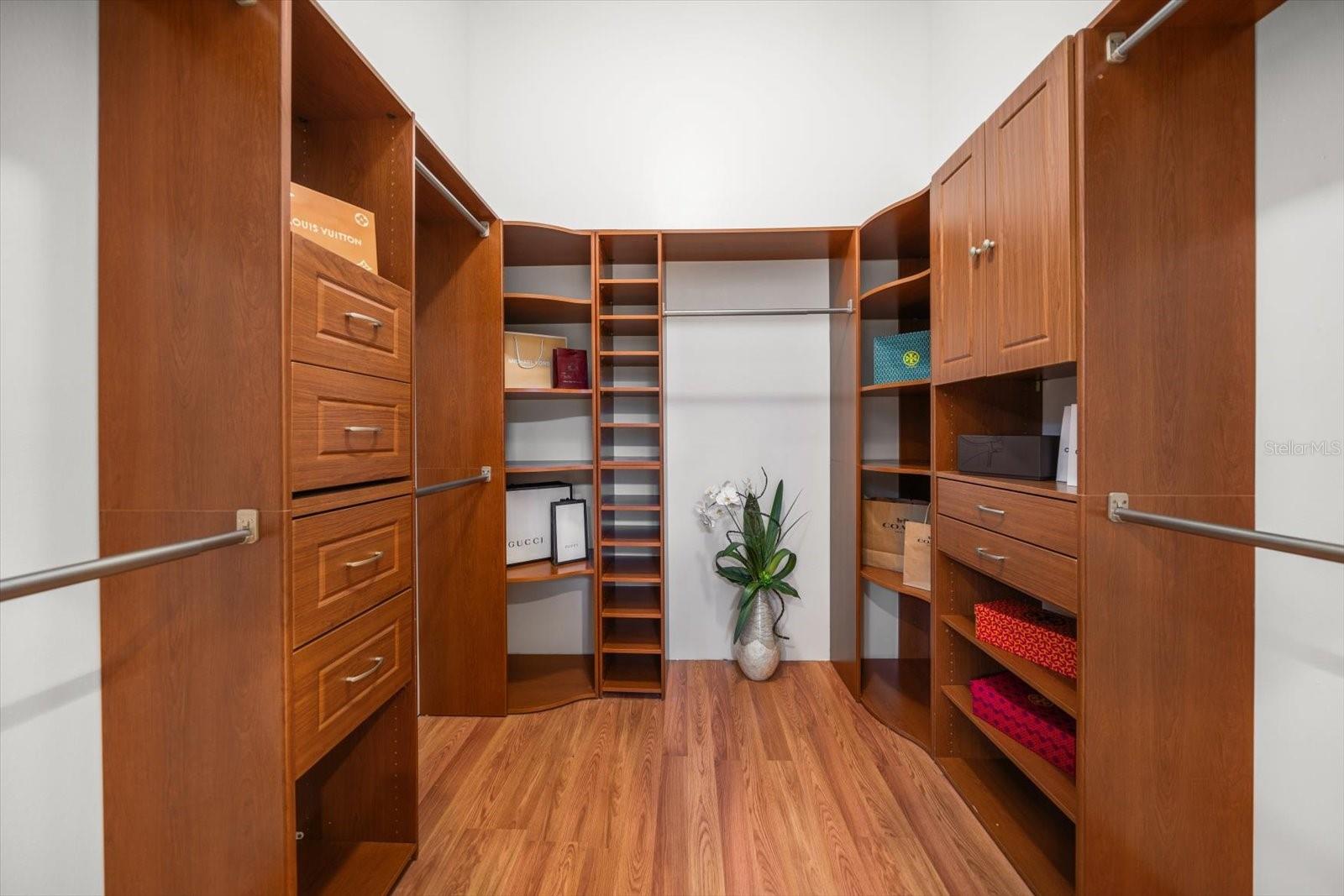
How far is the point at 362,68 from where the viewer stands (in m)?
1.21

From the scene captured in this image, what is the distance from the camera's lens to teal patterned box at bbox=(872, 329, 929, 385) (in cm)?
212

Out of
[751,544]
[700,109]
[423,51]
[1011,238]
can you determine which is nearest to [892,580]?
[751,544]

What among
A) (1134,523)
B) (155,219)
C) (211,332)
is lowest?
(1134,523)

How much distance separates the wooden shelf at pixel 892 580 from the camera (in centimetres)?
200

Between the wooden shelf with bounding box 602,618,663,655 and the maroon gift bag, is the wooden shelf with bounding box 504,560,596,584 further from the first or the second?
the maroon gift bag

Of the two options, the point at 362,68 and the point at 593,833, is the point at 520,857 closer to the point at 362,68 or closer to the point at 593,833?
the point at 593,833

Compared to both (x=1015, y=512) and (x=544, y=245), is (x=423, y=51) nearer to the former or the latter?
(x=544, y=245)

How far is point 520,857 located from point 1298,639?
5.98 feet

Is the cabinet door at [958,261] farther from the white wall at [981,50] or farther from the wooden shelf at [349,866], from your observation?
the wooden shelf at [349,866]

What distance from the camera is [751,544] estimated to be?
2.38 metres

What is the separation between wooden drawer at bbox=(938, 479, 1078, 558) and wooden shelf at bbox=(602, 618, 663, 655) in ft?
3.84

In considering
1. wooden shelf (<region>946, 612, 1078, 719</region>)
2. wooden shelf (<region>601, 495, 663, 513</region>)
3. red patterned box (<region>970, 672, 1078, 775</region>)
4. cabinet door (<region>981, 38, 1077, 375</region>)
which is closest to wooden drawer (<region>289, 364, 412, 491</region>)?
wooden shelf (<region>601, 495, 663, 513</region>)

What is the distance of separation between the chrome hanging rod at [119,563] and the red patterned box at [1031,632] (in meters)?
1.77

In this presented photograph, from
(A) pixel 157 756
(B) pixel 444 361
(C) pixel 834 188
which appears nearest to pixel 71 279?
(A) pixel 157 756
